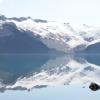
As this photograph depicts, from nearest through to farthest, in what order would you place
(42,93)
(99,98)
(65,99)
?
(99,98) → (65,99) → (42,93)

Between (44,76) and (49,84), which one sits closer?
(49,84)

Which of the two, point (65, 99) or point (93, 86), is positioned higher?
point (65, 99)

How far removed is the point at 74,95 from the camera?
29.2m

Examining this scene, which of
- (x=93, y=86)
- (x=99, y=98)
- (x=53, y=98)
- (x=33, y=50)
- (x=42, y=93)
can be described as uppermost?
(x=33, y=50)

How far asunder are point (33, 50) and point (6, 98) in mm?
167911

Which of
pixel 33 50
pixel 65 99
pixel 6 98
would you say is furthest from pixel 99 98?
pixel 33 50

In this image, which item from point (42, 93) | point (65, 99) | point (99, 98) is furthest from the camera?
point (42, 93)

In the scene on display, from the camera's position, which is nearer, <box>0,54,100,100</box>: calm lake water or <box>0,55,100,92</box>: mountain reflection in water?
<box>0,54,100,100</box>: calm lake water

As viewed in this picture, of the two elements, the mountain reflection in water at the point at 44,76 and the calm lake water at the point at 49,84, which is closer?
the calm lake water at the point at 49,84

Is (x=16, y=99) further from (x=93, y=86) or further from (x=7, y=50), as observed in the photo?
(x=7, y=50)

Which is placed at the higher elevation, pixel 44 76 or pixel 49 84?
pixel 44 76

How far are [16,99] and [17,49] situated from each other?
16899 centimetres

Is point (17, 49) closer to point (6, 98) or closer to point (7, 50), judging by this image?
point (7, 50)

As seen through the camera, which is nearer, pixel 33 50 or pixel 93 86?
pixel 93 86
